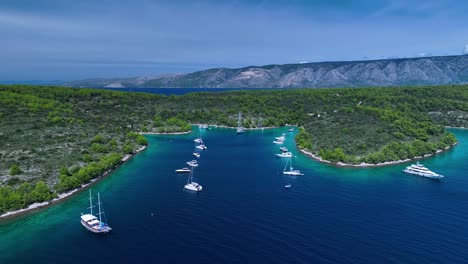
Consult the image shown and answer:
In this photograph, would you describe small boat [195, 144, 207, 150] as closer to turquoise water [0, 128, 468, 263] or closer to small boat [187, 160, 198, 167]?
small boat [187, 160, 198, 167]

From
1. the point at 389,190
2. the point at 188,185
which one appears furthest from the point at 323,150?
the point at 188,185

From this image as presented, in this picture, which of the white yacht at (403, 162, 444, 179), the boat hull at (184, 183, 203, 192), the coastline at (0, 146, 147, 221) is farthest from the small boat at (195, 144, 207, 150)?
the white yacht at (403, 162, 444, 179)

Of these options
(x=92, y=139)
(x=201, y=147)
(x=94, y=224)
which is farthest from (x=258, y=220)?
(x=92, y=139)

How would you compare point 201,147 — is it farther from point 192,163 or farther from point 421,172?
point 421,172

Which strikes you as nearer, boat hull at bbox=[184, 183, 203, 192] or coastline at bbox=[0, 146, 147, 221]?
coastline at bbox=[0, 146, 147, 221]

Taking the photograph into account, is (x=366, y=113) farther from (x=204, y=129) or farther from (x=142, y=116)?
(x=142, y=116)

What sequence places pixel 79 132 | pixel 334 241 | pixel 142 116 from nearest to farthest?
1. pixel 334 241
2. pixel 79 132
3. pixel 142 116

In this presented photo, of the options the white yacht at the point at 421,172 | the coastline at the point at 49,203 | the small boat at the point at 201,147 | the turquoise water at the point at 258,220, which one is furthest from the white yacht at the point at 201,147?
the white yacht at the point at 421,172

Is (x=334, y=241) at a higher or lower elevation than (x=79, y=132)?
lower
